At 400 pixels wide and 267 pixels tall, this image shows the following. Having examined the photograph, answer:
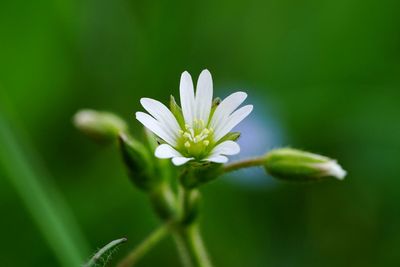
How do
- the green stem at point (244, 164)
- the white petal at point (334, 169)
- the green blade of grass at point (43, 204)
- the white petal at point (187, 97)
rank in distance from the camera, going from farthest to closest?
the green blade of grass at point (43, 204) < the green stem at point (244, 164) < the white petal at point (334, 169) < the white petal at point (187, 97)

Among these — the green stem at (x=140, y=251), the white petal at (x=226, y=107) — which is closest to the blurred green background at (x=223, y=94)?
the green stem at (x=140, y=251)

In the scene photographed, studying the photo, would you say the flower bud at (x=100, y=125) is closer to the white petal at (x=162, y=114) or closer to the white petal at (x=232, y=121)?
the white petal at (x=162, y=114)

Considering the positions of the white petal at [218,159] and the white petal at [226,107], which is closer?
the white petal at [218,159]

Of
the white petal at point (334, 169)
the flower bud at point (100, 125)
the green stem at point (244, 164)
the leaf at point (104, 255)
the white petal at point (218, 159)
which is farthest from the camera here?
the flower bud at point (100, 125)

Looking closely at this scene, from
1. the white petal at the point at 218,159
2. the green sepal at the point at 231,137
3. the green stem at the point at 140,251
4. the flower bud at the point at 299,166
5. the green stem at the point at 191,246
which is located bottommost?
the green stem at the point at 191,246

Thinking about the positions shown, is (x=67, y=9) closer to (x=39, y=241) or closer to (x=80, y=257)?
(x=39, y=241)

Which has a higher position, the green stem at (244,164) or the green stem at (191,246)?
the green stem at (244,164)

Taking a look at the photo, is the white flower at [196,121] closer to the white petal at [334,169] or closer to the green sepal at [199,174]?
the green sepal at [199,174]

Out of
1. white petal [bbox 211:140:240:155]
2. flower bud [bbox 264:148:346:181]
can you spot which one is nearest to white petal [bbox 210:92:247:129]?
white petal [bbox 211:140:240:155]
